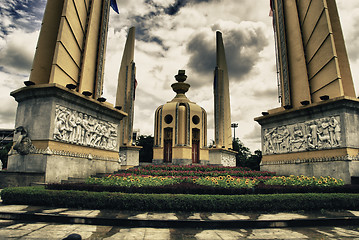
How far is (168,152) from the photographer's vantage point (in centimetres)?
2912

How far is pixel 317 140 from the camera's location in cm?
1219

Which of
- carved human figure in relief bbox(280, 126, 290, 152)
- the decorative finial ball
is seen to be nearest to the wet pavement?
carved human figure in relief bbox(280, 126, 290, 152)

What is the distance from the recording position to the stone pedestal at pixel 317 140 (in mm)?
10922

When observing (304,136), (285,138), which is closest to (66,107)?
(285,138)

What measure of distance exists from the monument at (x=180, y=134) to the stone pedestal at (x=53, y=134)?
1596 centimetres

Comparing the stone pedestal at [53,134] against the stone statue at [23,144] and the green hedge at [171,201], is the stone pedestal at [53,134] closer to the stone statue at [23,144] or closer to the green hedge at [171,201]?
the stone statue at [23,144]

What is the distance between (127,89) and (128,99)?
1264mm

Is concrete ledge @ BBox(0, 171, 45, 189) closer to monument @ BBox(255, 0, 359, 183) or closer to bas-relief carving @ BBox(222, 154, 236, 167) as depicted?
monument @ BBox(255, 0, 359, 183)

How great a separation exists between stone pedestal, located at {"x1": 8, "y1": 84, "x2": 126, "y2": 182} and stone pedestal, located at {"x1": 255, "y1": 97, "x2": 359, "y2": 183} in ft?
36.4

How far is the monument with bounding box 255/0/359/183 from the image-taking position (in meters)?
11.2

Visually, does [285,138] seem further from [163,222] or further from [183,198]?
[163,222]

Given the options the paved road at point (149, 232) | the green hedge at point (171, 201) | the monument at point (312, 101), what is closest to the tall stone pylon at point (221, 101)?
the monument at point (312, 101)

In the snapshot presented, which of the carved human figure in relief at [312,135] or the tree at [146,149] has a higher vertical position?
the tree at [146,149]

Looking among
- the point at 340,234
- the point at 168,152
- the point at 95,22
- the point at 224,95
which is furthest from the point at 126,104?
the point at 340,234
